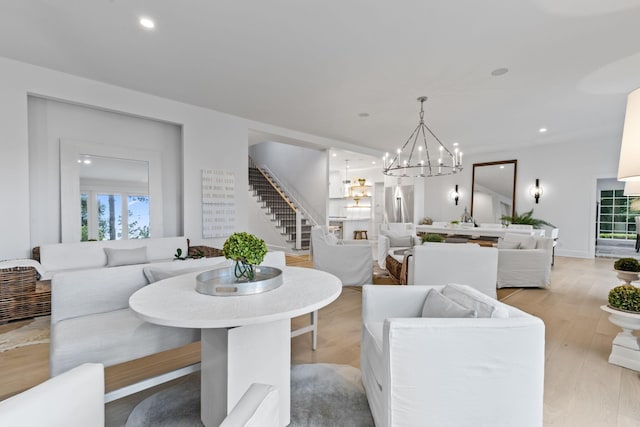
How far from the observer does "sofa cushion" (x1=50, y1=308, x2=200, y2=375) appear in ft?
5.05

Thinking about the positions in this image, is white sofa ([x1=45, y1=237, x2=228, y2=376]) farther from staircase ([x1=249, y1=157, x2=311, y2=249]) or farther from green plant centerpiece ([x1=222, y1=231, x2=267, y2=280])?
staircase ([x1=249, y1=157, x2=311, y2=249])

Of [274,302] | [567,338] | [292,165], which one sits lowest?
[567,338]

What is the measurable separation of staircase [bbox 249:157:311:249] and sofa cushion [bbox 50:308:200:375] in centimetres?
593

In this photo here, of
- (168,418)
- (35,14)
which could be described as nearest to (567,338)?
(168,418)

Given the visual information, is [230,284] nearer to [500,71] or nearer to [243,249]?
[243,249]

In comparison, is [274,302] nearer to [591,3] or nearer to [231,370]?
[231,370]

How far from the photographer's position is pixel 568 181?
7.54m

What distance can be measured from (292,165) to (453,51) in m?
6.11

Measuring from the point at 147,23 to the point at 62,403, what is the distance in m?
3.13

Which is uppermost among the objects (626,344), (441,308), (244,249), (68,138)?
(68,138)

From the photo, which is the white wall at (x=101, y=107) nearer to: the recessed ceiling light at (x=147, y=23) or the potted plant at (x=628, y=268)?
the recessed ceiling light at (x=147, y=23)

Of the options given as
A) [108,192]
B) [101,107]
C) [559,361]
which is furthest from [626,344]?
[101,107]

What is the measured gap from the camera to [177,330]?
1.84 meters

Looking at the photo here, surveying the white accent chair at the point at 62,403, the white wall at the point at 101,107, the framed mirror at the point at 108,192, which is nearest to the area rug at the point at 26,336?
the white wall at the point at 101,107
